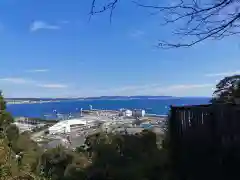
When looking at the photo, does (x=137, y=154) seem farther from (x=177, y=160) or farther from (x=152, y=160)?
(x=177, y=160)

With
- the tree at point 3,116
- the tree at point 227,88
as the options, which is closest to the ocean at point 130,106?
the tree at point 227,88

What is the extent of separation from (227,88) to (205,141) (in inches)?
182

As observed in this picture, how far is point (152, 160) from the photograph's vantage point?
7.62m

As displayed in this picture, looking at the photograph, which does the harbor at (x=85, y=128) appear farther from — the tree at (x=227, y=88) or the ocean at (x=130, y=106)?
the tree at (x=227, y=88)

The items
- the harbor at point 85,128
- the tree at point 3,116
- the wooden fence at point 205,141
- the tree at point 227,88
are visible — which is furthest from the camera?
the harbor at point 85,128

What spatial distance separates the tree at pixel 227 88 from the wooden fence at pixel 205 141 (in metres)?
2.97

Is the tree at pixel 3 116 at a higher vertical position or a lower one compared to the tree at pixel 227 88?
lower

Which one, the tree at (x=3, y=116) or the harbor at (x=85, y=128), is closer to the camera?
the tree at (x=3, y=116)

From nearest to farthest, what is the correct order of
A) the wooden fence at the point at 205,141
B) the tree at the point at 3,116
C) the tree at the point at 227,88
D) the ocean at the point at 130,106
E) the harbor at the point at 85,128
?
the wooden fence at the point at 205,141
the tree at the point at 3,116
the tree at the point at 227,88
the ocean at the point at 130,106
the harbor at the point at 85,128

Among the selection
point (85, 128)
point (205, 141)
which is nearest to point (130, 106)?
point (85, 128)

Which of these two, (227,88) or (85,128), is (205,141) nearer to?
(227,88)

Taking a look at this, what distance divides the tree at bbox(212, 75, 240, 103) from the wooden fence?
2.97 m

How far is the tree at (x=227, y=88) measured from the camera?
8781 millimetres

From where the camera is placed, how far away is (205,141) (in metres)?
5.38
